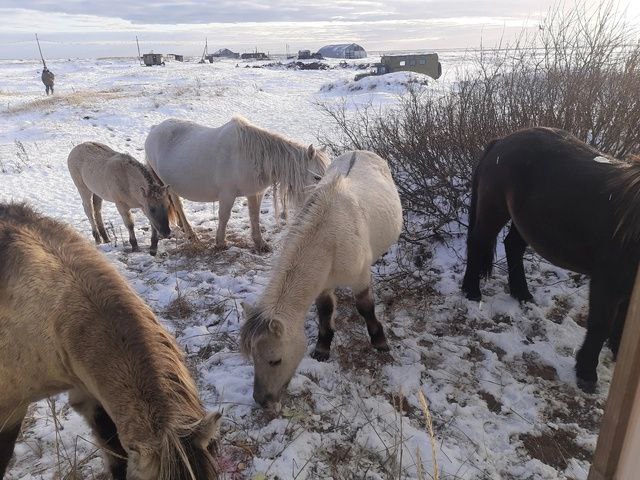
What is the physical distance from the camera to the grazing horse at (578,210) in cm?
280

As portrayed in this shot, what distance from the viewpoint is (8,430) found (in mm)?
2105

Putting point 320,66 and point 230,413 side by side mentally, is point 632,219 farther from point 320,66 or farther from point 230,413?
point 320,66

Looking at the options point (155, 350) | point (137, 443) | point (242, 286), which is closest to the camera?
point (137, 443)

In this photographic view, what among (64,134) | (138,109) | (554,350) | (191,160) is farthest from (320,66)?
(554,350)

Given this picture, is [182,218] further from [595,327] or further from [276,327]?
[595,327]

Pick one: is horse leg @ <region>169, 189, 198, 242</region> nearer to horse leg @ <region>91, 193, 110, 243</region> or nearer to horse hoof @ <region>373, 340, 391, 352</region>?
horse leg @ <region>91, 193, 110, 243</region>

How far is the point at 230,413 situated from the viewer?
2.95 meters

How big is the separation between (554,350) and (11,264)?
12.8 feet

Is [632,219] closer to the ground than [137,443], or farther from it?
farther from it

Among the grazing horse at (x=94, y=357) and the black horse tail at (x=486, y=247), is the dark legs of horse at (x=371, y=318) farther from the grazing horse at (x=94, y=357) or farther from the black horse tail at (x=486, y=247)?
the grazing horse at (x=94, y=357)

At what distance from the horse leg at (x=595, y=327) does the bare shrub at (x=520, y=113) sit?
2569 mm

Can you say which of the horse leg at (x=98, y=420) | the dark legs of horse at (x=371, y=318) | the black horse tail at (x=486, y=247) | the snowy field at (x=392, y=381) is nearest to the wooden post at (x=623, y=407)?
the snowy field at (x=392, y=381)

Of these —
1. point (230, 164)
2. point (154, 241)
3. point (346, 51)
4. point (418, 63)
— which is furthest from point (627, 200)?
point (346, 51)

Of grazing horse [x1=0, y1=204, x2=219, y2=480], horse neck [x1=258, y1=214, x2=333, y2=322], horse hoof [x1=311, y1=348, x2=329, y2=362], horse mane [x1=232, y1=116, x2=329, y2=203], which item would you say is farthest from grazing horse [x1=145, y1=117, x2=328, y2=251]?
grazing horse [x1=0, y1=204, x2=219, y2=480]
